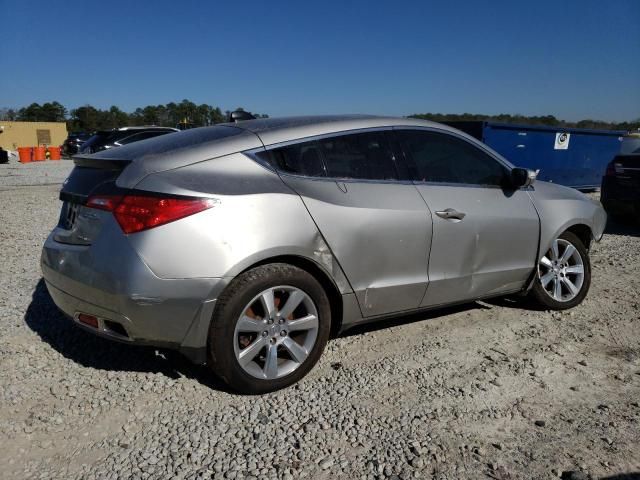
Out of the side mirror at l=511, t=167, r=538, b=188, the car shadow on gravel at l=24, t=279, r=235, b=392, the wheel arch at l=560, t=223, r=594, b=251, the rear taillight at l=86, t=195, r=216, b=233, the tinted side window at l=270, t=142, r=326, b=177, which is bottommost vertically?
the car shadow on gravel at l=24, t=279, r=235, b=392

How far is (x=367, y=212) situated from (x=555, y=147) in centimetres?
1165

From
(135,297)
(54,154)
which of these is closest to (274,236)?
(135,297)

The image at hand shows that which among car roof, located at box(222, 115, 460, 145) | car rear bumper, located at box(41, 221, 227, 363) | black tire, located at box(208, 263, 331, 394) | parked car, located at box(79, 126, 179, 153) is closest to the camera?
car rear bumper, located at box(41, 221, 227, 363)

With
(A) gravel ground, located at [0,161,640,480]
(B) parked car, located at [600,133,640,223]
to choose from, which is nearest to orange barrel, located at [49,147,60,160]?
(A) gravel ground, located at [0,161,640,480]

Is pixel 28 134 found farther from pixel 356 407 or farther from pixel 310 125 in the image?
pixel 356 407

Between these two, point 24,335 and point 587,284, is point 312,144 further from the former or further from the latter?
point 587,284

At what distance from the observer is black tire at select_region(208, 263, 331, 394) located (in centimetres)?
280

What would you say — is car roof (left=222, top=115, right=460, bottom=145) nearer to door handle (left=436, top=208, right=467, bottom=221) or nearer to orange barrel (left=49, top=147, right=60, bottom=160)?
door handle (left=436, top=208, right=467, bottom=221)

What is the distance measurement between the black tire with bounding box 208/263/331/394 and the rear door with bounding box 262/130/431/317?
10.8 inches

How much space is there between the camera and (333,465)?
2441mm

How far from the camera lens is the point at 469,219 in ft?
12.2

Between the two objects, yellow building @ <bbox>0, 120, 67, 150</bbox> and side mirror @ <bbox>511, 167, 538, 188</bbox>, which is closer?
side mirror @ <bbox>511, 167, 538, 188</bbox>

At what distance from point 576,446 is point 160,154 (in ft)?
8.91

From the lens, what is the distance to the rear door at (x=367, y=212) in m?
3.13
